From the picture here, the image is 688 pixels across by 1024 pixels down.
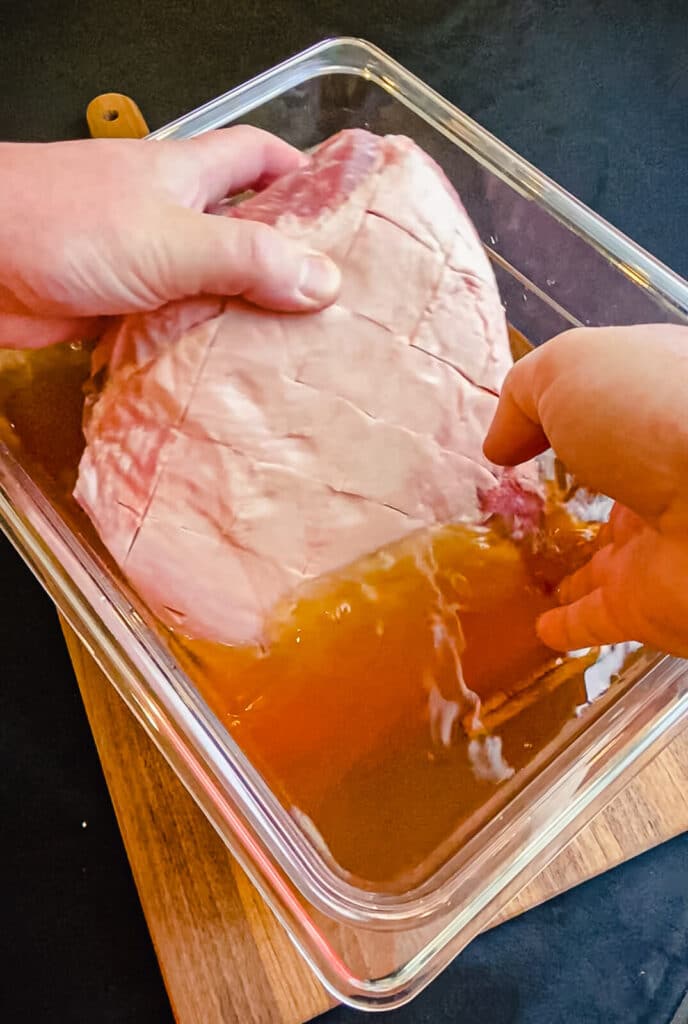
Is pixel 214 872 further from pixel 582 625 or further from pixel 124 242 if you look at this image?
pixel 124 242

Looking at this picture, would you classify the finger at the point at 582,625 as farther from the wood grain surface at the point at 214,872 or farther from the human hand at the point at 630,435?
the wood grain surface at the point at 214,872

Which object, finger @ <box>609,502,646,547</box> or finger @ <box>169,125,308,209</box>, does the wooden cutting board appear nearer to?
finger @ <box>609,502,646,547</box>

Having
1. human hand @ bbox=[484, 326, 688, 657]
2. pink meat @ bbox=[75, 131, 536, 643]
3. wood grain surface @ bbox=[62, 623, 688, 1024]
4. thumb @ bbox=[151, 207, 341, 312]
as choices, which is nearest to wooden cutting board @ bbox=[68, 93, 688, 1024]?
wood grain surface @ bbox=[62, 623, 688, 1024]

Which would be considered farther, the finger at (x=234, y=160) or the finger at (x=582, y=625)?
the finger at (x=234, y=160)

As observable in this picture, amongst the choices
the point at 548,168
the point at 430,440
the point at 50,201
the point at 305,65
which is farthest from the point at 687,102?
the point at 50,201

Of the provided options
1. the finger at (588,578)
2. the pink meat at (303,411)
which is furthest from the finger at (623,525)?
the pink meat at (303,411)

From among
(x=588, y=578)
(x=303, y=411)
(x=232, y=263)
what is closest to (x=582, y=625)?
(x=588, y=578)

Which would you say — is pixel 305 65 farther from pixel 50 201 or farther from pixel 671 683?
pixel 671 683
